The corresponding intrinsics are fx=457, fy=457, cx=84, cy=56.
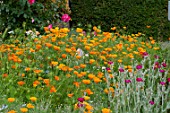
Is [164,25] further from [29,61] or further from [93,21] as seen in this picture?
[29,61]

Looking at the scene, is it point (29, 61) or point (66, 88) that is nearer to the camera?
point (66, 88)

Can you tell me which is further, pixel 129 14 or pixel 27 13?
pixel 129 14

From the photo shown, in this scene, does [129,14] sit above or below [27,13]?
below

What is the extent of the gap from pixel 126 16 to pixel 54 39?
463 centimetres

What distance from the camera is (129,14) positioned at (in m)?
9.78

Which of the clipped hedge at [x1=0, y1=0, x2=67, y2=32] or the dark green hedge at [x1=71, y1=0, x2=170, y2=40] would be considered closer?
the clipped hedge at [x1=0, y1=0, x2=67, y2=32]

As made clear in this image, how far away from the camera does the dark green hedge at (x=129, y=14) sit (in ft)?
32.0

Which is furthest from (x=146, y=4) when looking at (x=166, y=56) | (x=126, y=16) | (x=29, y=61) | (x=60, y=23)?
(x=29, y=61)

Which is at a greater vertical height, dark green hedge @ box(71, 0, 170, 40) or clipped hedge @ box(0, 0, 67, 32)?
clipped hedge @ box(0, 0, 67, 32)

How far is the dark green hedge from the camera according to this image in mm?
9742

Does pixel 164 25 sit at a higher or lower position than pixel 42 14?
lower

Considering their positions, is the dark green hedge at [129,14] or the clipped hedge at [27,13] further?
the dark green hedge at [129,14]

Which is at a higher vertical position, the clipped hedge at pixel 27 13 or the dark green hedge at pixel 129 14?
the clipped hedge at pixel 27 13

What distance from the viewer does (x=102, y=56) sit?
525 centimetres
